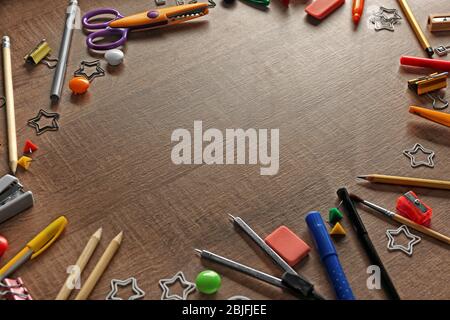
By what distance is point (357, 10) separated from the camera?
1.24 metres

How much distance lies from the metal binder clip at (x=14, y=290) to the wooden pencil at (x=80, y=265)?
0.13 ft

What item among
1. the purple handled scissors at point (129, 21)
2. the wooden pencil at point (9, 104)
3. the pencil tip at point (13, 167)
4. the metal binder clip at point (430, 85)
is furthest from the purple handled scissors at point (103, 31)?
the metal binder clip at point (430, 85)

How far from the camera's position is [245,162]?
3.37 ft

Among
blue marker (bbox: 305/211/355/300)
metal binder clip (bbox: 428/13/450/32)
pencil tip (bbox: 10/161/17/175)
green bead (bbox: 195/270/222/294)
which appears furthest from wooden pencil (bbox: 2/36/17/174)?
metal binder clip (bbox: 428/13/450/32)

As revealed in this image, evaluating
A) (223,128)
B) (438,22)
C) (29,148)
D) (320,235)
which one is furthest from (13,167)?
(438,22)

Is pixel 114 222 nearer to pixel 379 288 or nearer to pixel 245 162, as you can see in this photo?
pixel 245 162

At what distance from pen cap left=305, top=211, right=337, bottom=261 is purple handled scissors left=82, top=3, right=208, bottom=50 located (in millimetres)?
442

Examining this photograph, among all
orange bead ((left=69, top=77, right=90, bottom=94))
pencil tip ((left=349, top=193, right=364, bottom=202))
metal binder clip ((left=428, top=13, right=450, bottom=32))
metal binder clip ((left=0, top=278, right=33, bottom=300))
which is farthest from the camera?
metal binder clip ((left=428, top=13, right=450, bottom=32))

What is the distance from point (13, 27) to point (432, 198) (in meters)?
0.72

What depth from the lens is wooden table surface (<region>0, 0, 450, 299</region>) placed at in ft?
3.01

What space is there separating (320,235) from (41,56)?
54cm

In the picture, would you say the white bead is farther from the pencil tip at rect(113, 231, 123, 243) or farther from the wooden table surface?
the pencil tip at rect(113, 231, 123, 243)

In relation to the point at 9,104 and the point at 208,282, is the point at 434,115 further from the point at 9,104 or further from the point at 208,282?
the point at 9,104

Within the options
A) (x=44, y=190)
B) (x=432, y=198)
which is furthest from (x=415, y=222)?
(x=44, y=190)
